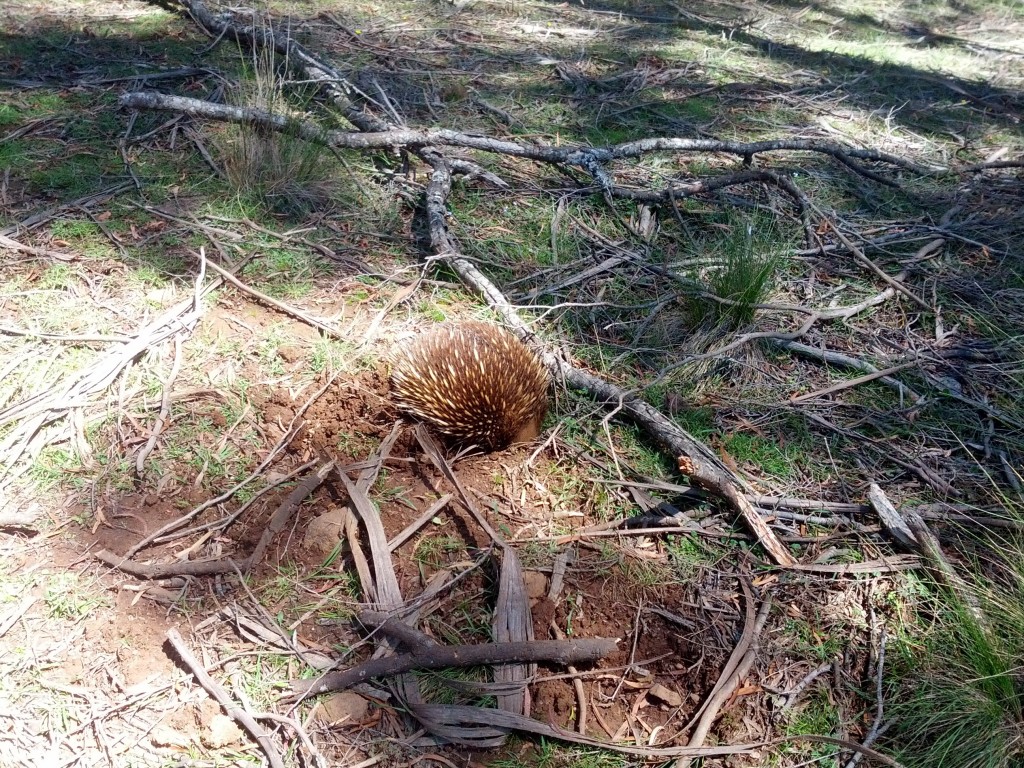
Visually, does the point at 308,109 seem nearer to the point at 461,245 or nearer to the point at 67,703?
the point at 461,245

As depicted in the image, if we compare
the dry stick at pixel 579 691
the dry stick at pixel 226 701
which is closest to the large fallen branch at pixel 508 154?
the dry stick at pixel 579 691

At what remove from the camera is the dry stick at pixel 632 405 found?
2621 mm

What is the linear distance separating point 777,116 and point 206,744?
212 inches

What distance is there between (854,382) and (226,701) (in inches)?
105

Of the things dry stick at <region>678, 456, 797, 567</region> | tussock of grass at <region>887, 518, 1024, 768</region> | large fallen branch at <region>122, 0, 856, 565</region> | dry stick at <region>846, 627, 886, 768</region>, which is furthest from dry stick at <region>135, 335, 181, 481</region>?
tussock of grass at <region>887, 518, 1024, 768</region>

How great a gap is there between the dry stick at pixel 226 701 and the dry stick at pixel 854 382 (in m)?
2.33

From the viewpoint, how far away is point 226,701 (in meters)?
2.09

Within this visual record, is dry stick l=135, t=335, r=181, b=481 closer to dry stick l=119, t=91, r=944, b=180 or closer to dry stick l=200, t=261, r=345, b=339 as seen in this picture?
dry stick l=200, t=261, r=345, b=339

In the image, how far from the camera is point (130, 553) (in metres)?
2.40

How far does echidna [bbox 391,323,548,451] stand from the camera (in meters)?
2.82

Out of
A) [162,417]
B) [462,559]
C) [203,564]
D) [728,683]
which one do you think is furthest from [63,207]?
[728,683]

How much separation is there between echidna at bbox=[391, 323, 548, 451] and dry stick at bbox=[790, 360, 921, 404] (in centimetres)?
111

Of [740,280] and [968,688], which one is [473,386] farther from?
[968,688]

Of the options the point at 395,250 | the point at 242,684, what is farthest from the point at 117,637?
the point at 395,250
